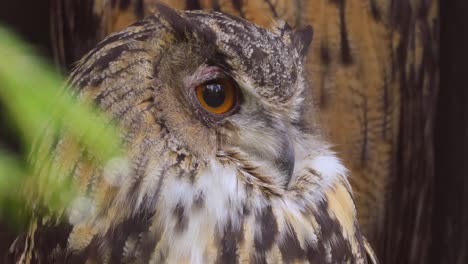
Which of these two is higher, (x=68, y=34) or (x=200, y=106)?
(x=68, y=34)

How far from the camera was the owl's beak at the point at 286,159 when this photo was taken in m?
1.11

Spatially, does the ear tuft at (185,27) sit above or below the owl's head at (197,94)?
above

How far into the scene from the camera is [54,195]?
1014 millimetres

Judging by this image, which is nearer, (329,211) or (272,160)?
(272,160)

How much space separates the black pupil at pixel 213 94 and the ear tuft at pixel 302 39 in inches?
7.8

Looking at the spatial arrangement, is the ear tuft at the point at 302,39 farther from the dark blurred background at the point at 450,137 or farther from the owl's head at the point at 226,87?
the dark blurred background at the point at 450,137

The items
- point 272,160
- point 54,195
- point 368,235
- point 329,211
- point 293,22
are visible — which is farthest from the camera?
point 368,235

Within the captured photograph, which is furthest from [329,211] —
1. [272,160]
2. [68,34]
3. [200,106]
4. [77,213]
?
[68,34]

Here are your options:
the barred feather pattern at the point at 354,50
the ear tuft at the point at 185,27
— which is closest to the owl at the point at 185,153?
the ear tuft at the point at 185,27

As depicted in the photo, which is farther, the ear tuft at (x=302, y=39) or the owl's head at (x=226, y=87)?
the ear tuft at (x=302, y=39)

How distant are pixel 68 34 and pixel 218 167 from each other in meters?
0.69

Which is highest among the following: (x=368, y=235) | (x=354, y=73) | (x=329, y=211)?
(x=354, y=73)

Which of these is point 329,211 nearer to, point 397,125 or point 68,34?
point 397,125

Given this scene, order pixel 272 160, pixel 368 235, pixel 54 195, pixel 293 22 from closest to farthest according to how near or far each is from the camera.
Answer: pixel 54 195, pixel 272 160, pixel 293 22, pixel 368 235
